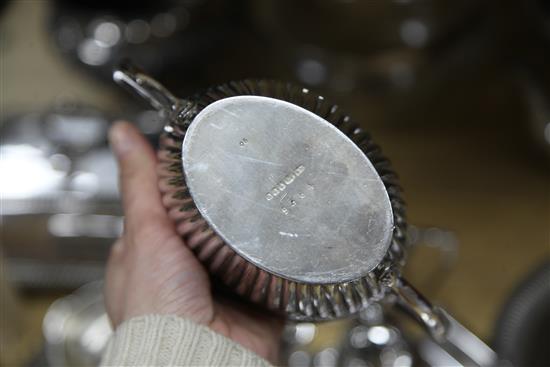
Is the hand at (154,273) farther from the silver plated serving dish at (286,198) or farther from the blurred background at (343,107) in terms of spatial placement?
the blurred background at (343,107)

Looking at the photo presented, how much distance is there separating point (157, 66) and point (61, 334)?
0.75ft

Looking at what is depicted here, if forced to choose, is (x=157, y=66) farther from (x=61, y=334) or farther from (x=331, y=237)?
(x=331, y=237)

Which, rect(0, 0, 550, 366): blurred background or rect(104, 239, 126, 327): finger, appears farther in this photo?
rect(0, 0, 550, 366): blurred background

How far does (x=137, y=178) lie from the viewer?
38cm

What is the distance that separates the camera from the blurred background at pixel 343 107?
544 millimetres

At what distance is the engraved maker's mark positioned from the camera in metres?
0.30

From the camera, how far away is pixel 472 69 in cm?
65

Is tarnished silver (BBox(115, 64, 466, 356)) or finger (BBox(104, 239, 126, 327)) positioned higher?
tarnished silver (BBox(115, 64, 466, 356))

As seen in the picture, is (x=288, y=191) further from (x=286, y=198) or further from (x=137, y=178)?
(x=137, y=178)

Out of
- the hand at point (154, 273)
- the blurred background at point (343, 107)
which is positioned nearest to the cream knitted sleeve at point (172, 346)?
the hand at point (154, 273)

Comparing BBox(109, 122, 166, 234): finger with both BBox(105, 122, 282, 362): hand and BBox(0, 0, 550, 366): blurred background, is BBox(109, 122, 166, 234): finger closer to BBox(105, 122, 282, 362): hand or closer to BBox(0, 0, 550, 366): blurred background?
BBox(105, 122, 282, 362): hand

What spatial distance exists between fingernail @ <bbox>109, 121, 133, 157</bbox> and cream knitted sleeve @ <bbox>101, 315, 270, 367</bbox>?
0.10 metres

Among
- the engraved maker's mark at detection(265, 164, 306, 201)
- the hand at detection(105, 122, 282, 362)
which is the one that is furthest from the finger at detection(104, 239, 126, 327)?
the engraved maker's mark at detection(265, 164, 306, 201)

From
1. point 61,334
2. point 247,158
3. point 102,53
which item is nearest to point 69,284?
point 61,334
